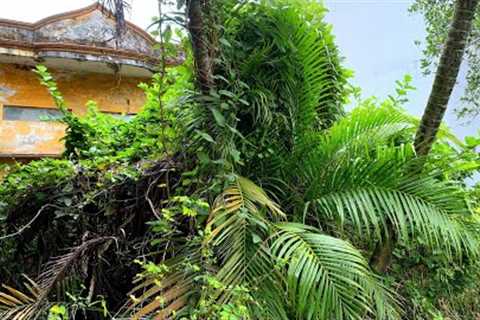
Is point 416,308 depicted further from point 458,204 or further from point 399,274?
point 458,204

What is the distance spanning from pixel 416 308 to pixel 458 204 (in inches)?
35.1

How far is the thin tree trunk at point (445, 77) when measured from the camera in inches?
79.6

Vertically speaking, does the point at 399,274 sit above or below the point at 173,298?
below

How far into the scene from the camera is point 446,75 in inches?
82.8

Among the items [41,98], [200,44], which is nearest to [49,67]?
[41,98]

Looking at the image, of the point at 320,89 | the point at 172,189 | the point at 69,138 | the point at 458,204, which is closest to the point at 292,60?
the point at 320,89

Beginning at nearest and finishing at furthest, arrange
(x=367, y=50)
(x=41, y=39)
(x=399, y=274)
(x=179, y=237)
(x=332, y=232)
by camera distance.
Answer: (x=179, y=237), (x=332, y=232), (x=399, y=274), (x=41, y=39), (x=367, y=50)

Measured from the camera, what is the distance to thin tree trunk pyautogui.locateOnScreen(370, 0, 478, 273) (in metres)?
2.02

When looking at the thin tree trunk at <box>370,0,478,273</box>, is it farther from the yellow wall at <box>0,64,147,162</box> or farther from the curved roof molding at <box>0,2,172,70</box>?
the yellow wall at <box>0,64,147,162</box>

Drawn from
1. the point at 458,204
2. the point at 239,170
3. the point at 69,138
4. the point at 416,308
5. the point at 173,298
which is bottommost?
the point at 416,308

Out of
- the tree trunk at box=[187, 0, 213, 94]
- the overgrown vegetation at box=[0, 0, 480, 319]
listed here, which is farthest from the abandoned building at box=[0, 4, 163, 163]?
the tree trunk at box=[187, 0, 213, 94]

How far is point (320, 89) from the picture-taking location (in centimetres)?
244

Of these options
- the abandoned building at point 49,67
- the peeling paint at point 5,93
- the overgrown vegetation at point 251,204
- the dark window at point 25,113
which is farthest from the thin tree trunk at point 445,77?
the peeling paint at point 5,93

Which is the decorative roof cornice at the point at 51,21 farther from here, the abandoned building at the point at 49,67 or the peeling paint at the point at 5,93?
the peeling paint at the point at 5,93
